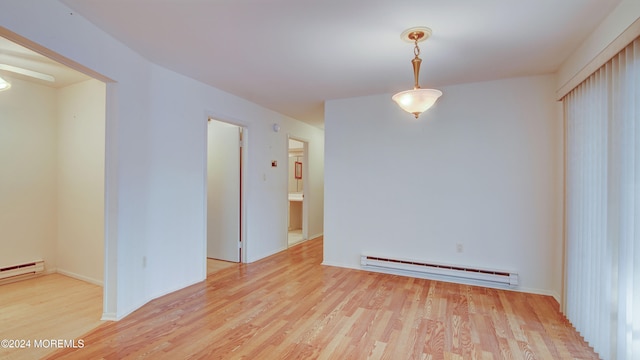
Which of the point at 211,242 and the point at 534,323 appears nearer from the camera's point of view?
the point at 534,323

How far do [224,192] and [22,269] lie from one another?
2497 millimetres

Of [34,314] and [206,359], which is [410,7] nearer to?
[206,359]

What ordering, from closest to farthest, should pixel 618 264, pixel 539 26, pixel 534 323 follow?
1. pixel 618 264
2. pixel 539 26
3. pixel 534 323

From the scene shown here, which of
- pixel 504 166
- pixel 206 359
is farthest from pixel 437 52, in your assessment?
pixel 206 359

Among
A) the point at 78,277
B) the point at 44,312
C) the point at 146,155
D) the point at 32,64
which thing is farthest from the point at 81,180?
the point at 44,312

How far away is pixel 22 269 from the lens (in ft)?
11.2

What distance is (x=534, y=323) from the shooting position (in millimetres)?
2463

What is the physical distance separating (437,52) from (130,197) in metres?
3.11

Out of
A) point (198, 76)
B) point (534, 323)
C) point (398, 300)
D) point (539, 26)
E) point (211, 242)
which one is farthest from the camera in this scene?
point (211, 242)

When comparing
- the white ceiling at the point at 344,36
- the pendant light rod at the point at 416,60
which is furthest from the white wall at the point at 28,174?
the pendant light rod at the point at 416,60

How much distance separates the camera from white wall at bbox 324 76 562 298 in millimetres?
3135

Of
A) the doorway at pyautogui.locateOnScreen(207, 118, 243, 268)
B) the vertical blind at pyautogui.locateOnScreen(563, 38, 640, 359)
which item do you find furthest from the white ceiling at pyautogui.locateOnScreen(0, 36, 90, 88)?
the vertical blind at pyautogui.locateOnScreen(563, 38, 640, 359)

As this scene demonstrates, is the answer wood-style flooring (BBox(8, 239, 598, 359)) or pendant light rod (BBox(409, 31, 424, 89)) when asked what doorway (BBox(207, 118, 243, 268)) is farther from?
pendant light rod (BBox(409, 31, 424, 89))

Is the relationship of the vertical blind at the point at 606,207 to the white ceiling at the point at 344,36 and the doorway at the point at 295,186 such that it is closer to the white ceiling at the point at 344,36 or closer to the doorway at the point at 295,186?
the white ceiling at the point at 344,36
